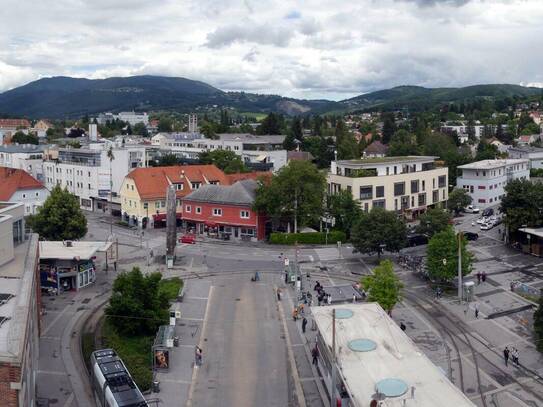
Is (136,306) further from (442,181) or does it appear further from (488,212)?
(442,181)

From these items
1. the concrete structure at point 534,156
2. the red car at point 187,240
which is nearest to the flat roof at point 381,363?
the red car at point 187,240

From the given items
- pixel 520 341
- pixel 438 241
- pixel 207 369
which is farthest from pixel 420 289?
pixel 207 369

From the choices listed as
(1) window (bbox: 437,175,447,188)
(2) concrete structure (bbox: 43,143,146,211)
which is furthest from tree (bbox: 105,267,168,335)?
(1) window (bbox: 437,175,447,188)

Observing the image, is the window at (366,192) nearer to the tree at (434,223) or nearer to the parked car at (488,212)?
the tree at (434,223)

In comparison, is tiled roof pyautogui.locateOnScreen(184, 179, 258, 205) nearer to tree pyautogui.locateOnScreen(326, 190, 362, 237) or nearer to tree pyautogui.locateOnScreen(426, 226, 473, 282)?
tree pyautogui.locateOnScreen(326, 190, 362, 237)

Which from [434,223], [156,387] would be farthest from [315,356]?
[434,223]

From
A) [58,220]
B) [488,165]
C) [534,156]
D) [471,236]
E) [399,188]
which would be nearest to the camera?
[58,220]

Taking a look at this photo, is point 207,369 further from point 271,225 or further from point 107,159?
point 107,159

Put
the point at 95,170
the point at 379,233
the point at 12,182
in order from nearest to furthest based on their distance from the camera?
the point at 379,233 → the point at 12,182 → the point at 95,170
